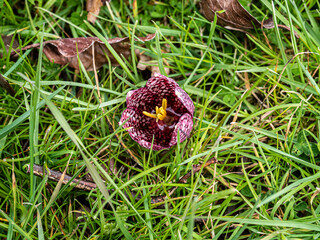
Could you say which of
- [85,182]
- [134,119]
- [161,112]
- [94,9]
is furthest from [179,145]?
[94,9]

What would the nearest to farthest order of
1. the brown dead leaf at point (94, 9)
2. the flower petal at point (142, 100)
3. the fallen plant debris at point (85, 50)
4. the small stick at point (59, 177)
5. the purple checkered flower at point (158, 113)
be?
the small stick at point (59, 177) < the purple checkered flower at point (158, 113) < the flower petal at point (142, 100) < the fallen plant debris at point (85, 50) < the brown dead leaf at point (94, 9)

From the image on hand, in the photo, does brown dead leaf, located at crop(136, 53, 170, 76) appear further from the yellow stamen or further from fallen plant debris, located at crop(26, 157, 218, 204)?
fallen plant debris, located at crop(26, 157, 218, 204)

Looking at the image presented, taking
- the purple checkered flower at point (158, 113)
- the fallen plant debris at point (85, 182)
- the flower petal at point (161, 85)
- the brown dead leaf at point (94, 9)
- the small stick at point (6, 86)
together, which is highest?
the brown dead leaf at point (94, 9)

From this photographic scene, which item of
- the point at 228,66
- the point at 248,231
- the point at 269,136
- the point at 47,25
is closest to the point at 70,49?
the point at 47,25

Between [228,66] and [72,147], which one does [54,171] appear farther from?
[228,66]

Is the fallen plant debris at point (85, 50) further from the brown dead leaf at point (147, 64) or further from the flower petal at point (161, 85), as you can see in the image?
the flower petal at point (161, 85)

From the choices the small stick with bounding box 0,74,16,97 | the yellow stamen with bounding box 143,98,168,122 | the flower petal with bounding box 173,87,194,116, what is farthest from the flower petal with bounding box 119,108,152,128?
the small stick with bounding box 0,74,16,97

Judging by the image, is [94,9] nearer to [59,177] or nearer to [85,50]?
[85,50]

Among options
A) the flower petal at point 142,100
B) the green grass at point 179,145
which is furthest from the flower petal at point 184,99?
the flower petal at point 142,100
